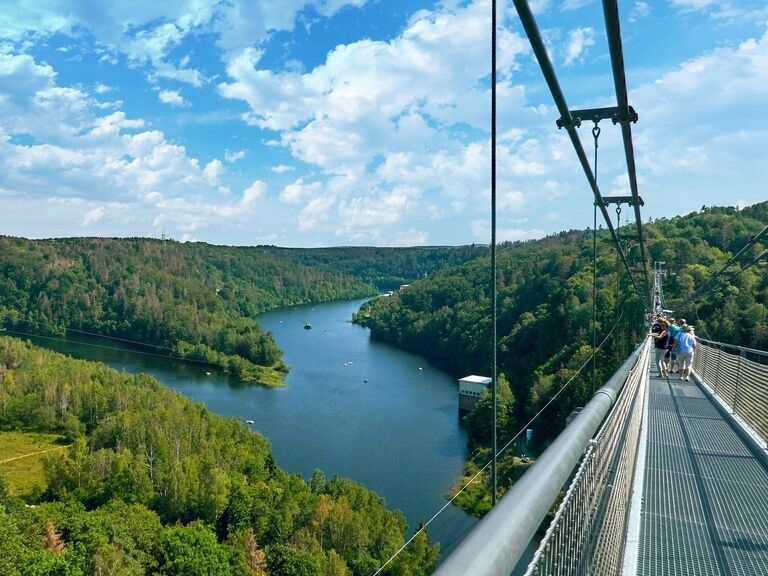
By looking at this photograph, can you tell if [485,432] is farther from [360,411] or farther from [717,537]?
[717,537]

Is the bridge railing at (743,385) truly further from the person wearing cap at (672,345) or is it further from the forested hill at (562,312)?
the forested hill at (562,312)

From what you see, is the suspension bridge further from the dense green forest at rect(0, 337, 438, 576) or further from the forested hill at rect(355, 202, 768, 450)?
the forested hill at rect(355, 202, 768, 450)

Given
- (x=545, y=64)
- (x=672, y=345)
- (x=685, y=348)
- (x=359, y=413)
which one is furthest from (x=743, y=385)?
(x=359, y=413)

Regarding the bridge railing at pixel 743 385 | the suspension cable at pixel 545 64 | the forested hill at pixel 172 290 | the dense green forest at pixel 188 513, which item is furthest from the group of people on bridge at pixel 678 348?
the forested hill at pixel 172 290

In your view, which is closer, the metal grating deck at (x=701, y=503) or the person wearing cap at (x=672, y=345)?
the metal grating deck at (x=701, y=503)

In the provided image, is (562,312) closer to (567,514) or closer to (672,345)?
(672,345)
